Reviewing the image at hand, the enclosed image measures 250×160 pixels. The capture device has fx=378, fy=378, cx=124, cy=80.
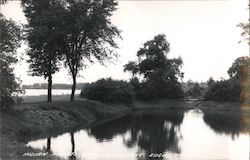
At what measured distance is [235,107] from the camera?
3317 inches

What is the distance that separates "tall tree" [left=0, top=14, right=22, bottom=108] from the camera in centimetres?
2883

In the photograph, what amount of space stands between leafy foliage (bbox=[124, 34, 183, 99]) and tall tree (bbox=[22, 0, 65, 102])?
44977 millimetres

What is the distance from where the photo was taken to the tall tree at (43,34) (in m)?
49.3

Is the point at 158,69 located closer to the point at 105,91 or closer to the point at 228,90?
the point at 228,90

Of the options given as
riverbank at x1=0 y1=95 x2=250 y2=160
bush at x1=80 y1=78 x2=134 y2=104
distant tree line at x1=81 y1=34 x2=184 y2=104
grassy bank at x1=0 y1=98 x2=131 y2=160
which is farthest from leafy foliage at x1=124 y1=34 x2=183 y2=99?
grassy bank at x1=0 y1=98 x2=131 y2=160

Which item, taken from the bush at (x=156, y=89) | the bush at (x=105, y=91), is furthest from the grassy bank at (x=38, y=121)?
the bush at (x=156, y=89)

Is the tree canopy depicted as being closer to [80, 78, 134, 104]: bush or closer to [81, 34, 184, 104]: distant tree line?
[80, 78, 134, 104]: bush

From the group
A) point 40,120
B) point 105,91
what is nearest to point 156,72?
point 105,91

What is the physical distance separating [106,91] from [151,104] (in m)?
23.8

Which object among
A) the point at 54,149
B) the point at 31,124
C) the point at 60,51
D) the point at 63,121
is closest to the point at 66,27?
the point at 60,51

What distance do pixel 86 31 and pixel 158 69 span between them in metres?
45.3

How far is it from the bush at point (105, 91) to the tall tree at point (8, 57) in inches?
1533

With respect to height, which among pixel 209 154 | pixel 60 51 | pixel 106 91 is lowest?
pixel 209 154

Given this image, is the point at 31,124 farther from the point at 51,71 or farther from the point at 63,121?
the point at 51,71
